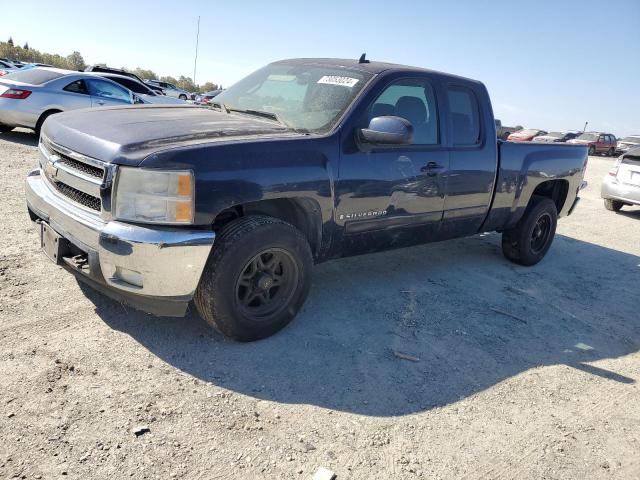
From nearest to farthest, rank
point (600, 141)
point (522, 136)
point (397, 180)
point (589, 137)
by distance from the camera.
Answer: point (397, 180), point (522, 136), point (600, 141), point (589, 137)

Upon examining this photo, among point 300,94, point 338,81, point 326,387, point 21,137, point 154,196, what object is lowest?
point 21,137

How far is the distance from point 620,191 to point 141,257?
9732 millimetres

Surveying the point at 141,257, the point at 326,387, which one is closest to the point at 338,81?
the point at 141,257

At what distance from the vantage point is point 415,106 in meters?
4.25

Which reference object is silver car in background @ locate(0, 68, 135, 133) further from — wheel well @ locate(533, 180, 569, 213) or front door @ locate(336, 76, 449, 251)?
wheel well @ locate(533, 180, 569, 213)

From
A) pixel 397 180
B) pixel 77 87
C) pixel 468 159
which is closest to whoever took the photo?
pixel 397 180

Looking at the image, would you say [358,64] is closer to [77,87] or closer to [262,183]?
[262,183]

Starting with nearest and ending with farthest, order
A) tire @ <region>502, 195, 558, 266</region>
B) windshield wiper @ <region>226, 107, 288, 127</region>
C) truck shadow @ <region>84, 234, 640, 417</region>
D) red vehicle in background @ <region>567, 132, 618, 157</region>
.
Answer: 1. truck shadow @ <region>84, 234, 640, 417</region>
2. windshield wiper @ <region>226, 107, 288, 127</region>
3. tire @ <region>502, 195, 558, 266</region>
4. red vehicle in background @ <region>567, 132, 618, 157</region>

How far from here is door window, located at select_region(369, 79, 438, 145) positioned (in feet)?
13.0

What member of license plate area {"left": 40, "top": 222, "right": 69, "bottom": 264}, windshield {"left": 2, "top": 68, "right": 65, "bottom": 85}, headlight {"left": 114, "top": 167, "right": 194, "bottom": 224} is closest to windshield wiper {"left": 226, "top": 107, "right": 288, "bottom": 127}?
headlight {"left": 114, "top": 167, "right": 194, "bottom": 224}

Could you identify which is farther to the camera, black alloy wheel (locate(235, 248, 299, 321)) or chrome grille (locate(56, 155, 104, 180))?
black alloy wheel (locate(235, 248, 299, 321))

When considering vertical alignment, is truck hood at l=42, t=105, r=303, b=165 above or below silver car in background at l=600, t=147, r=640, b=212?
above

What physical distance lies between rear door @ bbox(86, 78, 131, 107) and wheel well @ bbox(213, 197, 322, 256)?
26.3ft

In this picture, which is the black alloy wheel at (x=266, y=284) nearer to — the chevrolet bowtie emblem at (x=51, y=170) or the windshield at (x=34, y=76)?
the chevrolet bowtie emblem at (x=51, y=170)
